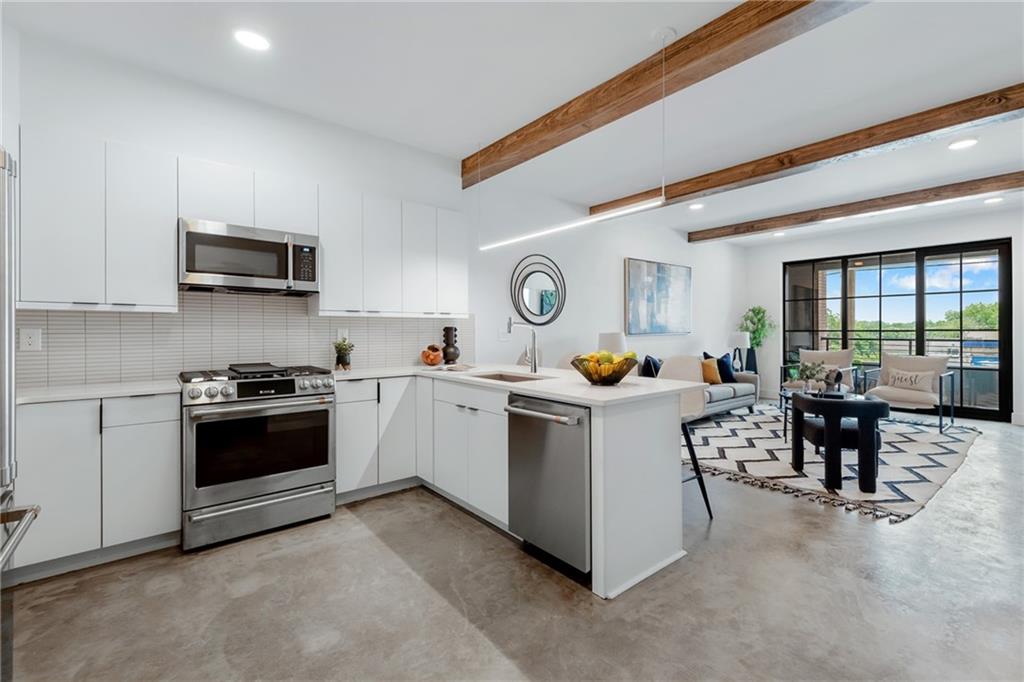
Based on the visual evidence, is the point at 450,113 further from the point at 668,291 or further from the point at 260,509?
the point at 668,291

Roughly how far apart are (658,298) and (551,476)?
4803 mm

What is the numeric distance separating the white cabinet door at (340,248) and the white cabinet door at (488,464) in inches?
50.8

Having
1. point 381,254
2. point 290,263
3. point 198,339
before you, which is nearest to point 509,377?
point 381,254

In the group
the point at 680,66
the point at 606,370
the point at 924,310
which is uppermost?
the point at 680,66

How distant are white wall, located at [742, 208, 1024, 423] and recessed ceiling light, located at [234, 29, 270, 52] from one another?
25.1 feet

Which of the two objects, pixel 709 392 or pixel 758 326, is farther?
pixel 758 326

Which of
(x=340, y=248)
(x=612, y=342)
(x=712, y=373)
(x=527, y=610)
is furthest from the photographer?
(x=712, y=373)

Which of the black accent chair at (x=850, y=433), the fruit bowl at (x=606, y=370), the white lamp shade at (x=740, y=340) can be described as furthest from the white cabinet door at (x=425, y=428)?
the white lamp shade at (x=740, y=340)

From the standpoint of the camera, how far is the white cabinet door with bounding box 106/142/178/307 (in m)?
2.52

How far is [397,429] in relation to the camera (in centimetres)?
341

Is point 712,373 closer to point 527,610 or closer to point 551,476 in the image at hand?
point 551,476

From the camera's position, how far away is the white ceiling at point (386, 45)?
7.50 ft

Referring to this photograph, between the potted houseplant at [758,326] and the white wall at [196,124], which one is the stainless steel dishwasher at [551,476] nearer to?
the white wall at [196,124]

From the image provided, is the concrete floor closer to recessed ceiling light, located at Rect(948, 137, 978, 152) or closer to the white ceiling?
the white ceiling
